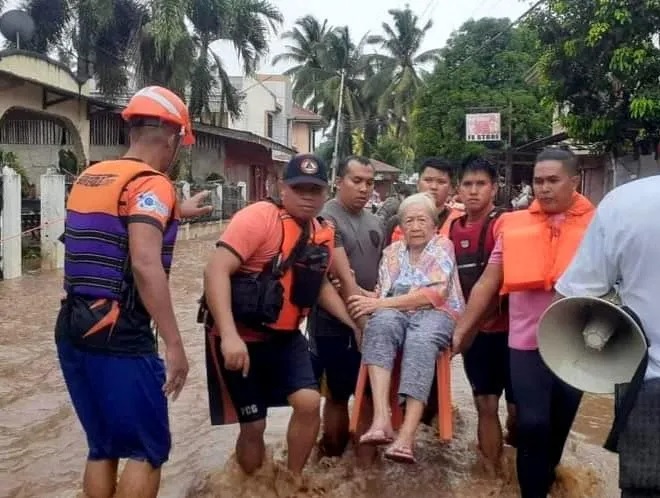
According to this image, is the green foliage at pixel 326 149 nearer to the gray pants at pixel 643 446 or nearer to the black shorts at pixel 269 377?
the black shorts at pixel 269 377

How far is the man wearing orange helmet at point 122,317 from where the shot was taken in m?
3.17

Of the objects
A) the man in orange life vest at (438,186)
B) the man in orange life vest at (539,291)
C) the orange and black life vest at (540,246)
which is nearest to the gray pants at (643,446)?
A: the man in orange life vest at (539,291)

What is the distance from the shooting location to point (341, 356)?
5.00 meters

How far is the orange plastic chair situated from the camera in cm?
441

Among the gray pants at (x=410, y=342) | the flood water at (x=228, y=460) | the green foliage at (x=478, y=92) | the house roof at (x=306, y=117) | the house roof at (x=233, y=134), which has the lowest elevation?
the flood water at (x=228, y=460)

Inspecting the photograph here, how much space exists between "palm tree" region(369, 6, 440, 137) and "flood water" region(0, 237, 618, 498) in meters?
44.6

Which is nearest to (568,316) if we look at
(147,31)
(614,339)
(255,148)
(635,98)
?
(614,339)

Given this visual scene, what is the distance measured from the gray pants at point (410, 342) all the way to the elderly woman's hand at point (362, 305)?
1.5 inches

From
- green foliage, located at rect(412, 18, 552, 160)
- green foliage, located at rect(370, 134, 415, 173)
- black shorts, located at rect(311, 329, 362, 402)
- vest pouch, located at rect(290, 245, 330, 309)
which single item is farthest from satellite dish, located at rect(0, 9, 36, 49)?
green foliage, located at rect(370, 134, 415, 173)

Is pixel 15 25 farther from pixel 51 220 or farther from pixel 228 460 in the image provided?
pixel 228 460

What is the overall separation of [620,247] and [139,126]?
1.94m

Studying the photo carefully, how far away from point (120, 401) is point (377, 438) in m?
1.38

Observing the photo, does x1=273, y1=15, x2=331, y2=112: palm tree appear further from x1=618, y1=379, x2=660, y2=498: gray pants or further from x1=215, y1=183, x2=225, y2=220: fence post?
x1=618, y1=379, x2=660, y2=498: gray pants

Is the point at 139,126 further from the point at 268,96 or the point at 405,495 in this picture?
the point at 268,96
